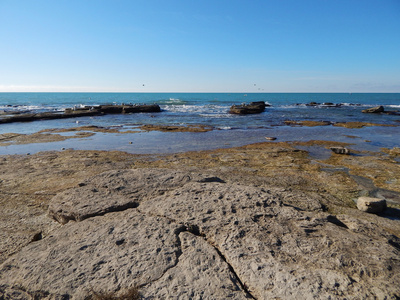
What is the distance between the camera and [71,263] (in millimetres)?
2830

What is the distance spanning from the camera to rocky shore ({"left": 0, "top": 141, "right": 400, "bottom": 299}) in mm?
2512

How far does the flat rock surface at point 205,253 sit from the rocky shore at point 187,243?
0.04 feet

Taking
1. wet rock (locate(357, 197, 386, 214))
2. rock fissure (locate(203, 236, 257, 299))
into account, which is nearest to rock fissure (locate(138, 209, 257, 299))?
rock fissure (locate(203, 236, 257, 299))

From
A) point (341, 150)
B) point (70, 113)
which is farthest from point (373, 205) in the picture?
point (70, 113)

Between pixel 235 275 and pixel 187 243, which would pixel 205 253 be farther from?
pixel 235 275

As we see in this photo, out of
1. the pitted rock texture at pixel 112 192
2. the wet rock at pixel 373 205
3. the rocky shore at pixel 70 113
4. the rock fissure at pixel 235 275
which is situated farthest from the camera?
the rocky shore at pixel 70 113

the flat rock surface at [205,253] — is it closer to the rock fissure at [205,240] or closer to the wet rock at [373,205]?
the rock fissure at [205,240]

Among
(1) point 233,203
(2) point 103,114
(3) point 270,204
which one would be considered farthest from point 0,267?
(2) point 103,114

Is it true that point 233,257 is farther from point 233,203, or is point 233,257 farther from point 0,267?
point 0,267

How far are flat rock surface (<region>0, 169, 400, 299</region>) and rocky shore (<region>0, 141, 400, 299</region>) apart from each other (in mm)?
13

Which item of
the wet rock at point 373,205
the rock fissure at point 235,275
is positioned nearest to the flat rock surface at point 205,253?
the rock fissure at point 235,275

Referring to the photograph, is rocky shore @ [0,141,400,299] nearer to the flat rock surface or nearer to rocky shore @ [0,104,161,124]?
the flat rock surface

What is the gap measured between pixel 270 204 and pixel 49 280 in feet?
10.6

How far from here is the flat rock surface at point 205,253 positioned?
2.50 meters
